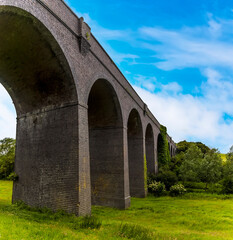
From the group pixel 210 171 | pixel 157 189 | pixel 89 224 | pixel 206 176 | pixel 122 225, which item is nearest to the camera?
pixel 89 224

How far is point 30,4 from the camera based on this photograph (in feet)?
21.9

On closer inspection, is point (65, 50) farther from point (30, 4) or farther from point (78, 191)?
point (78, 191)

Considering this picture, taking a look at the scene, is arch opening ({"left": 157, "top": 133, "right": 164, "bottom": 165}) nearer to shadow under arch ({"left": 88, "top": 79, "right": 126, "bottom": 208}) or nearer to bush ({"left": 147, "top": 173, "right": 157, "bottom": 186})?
bush ({"left": 147, "top": 173, "right": 157, "bottom": 186})

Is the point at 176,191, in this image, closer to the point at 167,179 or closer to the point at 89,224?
the point at 167,179

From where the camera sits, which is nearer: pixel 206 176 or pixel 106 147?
pixel 106 147

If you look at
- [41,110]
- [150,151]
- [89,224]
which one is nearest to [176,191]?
[150,151]

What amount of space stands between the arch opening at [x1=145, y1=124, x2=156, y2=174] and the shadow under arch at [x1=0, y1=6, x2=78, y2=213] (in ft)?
49.7

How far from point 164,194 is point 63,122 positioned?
1382cm

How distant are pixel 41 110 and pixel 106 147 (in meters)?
5.47

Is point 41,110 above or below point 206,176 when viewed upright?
above

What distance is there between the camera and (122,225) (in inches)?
304

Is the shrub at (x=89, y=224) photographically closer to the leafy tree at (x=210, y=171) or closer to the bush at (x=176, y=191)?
the bush at (x=176, y=191)

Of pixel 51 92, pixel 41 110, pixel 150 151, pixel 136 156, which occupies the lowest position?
pixel 136 156

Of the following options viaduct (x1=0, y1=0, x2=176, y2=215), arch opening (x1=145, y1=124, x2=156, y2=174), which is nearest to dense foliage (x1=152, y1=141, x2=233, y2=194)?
arch opening (x1=145, y1=124, x2=156, y2=174)
